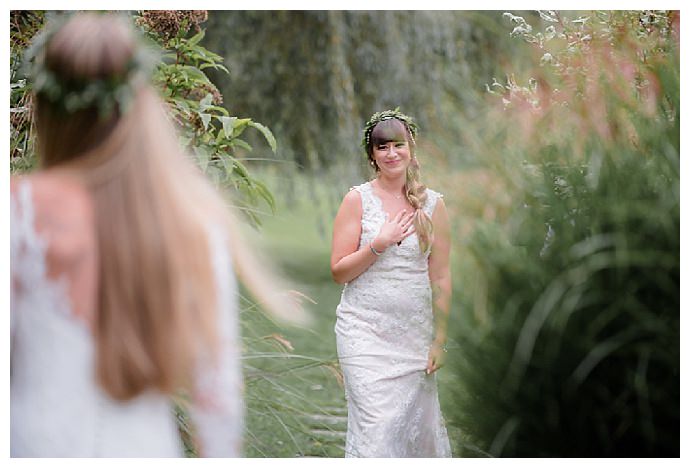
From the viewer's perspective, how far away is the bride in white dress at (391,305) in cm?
324

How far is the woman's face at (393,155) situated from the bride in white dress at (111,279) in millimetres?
1504

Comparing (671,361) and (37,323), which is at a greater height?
(37,323)

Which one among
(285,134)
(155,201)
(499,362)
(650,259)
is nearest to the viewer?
(155,201)

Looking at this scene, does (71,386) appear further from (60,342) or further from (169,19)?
(169,19)

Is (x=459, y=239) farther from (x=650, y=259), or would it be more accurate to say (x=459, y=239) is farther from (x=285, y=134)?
(x=285, y=134)

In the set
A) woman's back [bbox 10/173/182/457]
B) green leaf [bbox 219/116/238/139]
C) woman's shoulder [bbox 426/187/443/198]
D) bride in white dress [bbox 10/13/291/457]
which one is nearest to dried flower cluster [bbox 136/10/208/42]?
green leaf [bbox 219/116/238/139]

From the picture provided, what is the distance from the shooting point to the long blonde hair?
1.80m

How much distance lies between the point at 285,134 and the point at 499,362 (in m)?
4.05

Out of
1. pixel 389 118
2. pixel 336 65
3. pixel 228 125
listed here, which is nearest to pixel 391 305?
pixel 389 118

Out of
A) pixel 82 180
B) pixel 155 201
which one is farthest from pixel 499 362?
pixel 82 180

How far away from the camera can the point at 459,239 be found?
2.16 metres

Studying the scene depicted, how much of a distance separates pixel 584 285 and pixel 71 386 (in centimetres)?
109

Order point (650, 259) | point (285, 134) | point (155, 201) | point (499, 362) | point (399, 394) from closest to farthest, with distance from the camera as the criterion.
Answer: point (155, 201), point (650, 259), point (499, 362), point (399, 394), point (285, 134)

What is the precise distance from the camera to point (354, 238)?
3.30m
